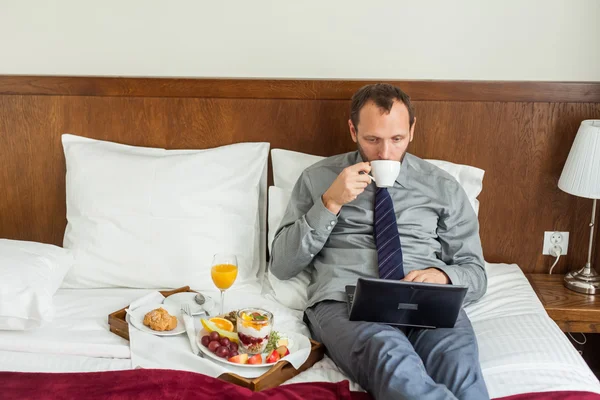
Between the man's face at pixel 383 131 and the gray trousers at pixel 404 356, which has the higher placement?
the man's face at pixel 383 131

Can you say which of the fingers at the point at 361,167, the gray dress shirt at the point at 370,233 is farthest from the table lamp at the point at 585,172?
the fingers at the point at 361,167

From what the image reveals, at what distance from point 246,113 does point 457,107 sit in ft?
2.52

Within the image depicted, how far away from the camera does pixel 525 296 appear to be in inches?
84.7

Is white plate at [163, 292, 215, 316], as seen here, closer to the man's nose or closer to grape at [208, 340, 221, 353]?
grape at [208, 340, 221, 353]

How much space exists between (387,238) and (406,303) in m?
0.30

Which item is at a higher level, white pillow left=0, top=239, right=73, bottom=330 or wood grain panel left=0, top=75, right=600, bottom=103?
wood grain panel left=0, top=75, right=600, bottom=103

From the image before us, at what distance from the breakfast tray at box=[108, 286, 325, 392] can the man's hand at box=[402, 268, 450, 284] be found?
33 centimetres

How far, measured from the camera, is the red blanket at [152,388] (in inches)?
59.5

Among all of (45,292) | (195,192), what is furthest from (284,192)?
(45,292)

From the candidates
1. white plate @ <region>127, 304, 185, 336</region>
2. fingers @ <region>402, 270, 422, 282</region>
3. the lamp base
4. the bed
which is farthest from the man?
the lamp base

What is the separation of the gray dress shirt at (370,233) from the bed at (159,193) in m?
0.13

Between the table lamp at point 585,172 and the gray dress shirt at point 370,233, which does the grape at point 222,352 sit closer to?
the gray dress shirt at point 370,233

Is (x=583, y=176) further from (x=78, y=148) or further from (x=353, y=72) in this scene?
(x=78, y=148)

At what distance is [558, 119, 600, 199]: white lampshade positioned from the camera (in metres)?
2.19
